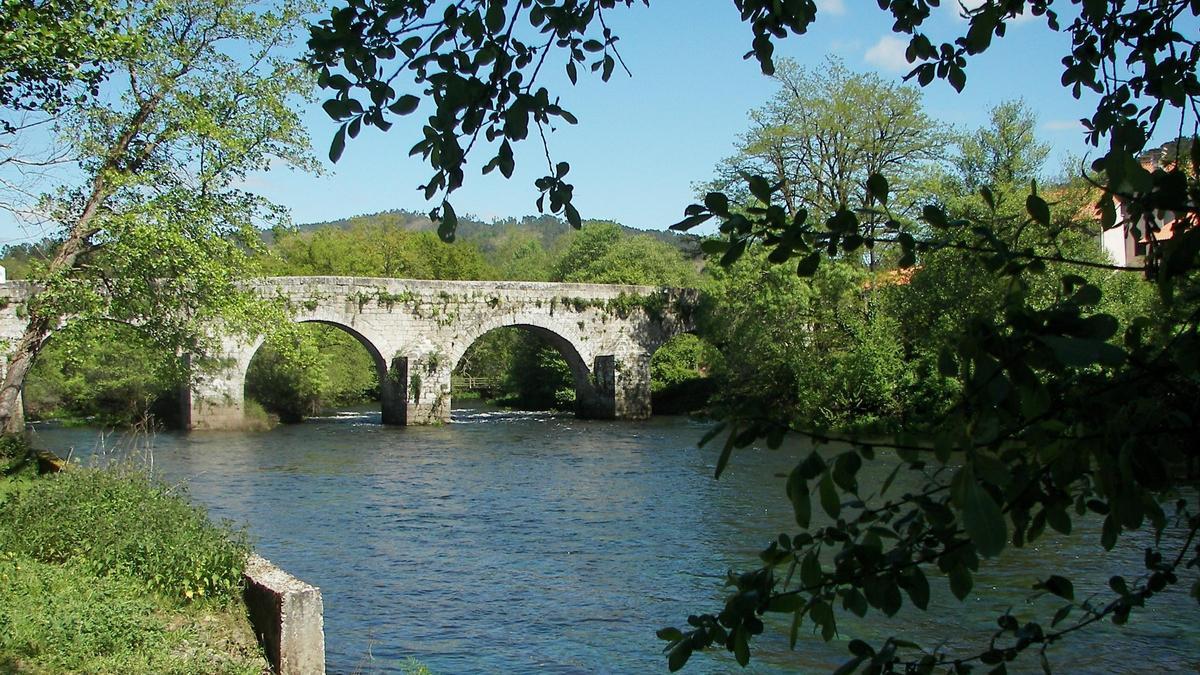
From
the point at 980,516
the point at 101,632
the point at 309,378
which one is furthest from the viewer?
the point at 309,378

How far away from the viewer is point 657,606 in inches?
332

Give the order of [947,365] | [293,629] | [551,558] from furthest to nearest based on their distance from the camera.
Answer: [551,558], [293,629], [947,365]

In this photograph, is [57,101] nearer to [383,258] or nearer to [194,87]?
[194,87]

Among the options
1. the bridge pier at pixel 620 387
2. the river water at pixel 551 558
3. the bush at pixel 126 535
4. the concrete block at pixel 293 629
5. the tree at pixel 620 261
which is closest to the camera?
the concrete block at pixel 293 629

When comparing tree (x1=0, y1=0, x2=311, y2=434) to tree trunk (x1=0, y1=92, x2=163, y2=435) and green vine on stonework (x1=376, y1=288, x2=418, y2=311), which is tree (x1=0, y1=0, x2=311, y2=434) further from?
green vine on stonework (x1=376, y1=288, x2=418, y2=311)

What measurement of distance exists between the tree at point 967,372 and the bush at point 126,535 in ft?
16.5

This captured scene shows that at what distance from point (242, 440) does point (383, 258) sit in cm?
2708

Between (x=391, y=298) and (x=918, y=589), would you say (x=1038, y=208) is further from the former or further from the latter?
(x=391, y=298)

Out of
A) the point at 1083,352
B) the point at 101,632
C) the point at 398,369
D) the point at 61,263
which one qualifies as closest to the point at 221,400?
the point at 398,369

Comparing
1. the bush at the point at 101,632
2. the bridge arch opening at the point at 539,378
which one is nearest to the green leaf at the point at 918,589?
the bush at the point at 101,632

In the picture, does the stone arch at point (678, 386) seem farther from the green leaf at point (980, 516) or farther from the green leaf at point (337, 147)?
the green leaf at point (980, 516)

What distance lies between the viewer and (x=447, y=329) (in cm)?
2783

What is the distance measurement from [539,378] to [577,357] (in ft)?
19.1

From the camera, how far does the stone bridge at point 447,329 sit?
2500 centimetres
